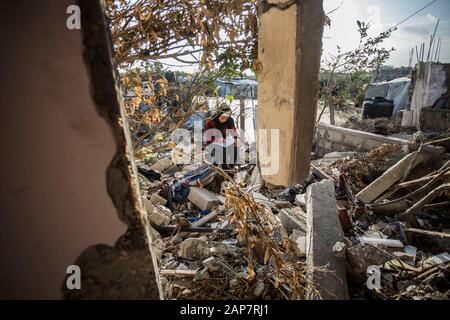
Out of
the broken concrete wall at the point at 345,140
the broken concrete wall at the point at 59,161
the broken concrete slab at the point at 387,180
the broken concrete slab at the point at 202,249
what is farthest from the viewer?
the broken concrete wall at the point at 345,140

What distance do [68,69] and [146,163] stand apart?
7260 millimetres

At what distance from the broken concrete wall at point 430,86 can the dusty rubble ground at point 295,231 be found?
18.4 feet

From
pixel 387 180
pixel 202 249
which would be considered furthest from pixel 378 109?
pixel 202 249

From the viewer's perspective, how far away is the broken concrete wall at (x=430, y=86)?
10133mm

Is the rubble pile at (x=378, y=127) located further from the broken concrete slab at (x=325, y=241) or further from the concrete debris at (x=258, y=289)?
the concrete debris at (x=258, y=289)

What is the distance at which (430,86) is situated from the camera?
10375mm

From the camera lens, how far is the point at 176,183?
18.1 ft

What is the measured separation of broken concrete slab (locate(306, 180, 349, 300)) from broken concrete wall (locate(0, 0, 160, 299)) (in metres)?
Answer: 1.97

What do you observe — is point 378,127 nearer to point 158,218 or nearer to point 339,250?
point 339,250

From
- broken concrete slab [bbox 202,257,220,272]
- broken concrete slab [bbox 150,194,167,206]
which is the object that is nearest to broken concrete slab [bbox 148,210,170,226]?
broken concrete slab [bbox 150,194,167,206]

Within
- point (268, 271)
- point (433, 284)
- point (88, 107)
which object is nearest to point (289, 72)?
point (88, 107)

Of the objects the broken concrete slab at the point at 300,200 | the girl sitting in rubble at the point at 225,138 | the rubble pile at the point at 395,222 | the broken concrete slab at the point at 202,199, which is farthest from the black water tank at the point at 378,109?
the broken concrete slab at the point at 202,199

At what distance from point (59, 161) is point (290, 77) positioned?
92 cm

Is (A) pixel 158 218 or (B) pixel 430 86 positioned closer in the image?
(A) pixel 158 218
